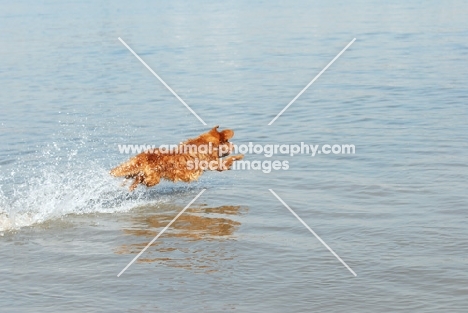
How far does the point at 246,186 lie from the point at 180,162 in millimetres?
931

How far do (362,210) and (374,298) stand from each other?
86.5 inches

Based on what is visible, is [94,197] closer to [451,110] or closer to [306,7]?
[451,110]

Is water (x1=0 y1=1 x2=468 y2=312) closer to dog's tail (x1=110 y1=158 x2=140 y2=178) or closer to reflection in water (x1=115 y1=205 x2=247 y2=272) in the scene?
reflection in water (x1=115 y1=205 x2=247 y2=272)

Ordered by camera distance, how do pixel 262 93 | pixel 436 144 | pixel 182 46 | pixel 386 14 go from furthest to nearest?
1. pixel 386 14
2. pixel 182 46
3. pixel 262 93
4. pixel 436 144

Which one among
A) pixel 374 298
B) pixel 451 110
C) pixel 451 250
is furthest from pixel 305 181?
pixel 451 110

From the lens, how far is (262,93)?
14844 millimetres

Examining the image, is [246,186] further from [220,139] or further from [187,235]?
[187,235]

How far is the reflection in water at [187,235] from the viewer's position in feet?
21.4

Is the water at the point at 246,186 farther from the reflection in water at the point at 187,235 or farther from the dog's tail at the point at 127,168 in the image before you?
the dog's tail at the point at 127,168

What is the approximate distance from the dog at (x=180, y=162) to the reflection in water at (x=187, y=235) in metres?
0.36

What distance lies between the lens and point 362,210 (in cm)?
768

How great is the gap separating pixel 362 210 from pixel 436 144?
2903 mm

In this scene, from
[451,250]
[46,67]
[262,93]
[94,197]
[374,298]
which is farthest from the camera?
[46,67]

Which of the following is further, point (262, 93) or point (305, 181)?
point (262, 93)
